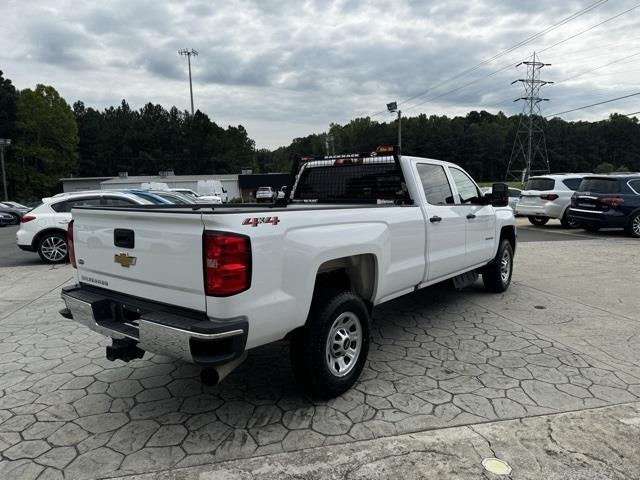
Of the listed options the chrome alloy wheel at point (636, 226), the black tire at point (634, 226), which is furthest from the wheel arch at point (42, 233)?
the chrome alloy wheel at point (636, 226)

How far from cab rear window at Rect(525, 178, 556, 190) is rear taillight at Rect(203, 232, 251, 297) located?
1499 cm

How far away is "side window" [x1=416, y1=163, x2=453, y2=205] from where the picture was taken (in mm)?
4734

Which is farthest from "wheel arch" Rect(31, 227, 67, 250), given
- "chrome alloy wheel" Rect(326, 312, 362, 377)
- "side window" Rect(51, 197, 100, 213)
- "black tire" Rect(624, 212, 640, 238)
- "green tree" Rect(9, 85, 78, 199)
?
"green tree" Rect(9, 85, 78, 199)

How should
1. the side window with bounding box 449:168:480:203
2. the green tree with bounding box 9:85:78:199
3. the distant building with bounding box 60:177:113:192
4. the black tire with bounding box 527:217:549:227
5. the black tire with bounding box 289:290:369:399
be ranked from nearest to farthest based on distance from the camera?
1. the black tire with bounding box 289:290:369:399
2. the side window with bounding box 449:168:480:203
3. the black tire with bounding box 527:217:549:227
4. the distant building with bounding box 60:177:113:192
5. the green tree with bounding box 9:85:78:199

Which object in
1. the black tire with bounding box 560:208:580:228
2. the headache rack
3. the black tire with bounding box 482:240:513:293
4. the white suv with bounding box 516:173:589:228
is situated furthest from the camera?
the white suv with bounding box 516:173:589:228

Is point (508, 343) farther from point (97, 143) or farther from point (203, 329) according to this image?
point (97, 143)

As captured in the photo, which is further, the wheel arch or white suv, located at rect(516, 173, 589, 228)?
white suv, located at rect(516, 173, 589, 228)

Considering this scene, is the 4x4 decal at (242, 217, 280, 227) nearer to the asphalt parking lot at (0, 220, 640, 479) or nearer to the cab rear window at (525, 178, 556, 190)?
the asphalt parking lot at (0, 220, 640, 479)

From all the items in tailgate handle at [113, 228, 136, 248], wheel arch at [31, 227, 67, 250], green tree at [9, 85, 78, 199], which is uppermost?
green tree at [9, 85, 78, 199]

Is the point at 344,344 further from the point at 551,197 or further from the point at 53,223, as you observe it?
the point at 551,197

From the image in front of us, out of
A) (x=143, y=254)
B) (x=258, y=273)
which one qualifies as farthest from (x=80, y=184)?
(x=258, y=273)

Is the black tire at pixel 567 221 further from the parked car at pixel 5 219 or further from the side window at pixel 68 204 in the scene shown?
the parked car at pixel 5 219

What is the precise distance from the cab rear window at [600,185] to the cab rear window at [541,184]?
1.51 meters

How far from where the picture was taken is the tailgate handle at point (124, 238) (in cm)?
303
